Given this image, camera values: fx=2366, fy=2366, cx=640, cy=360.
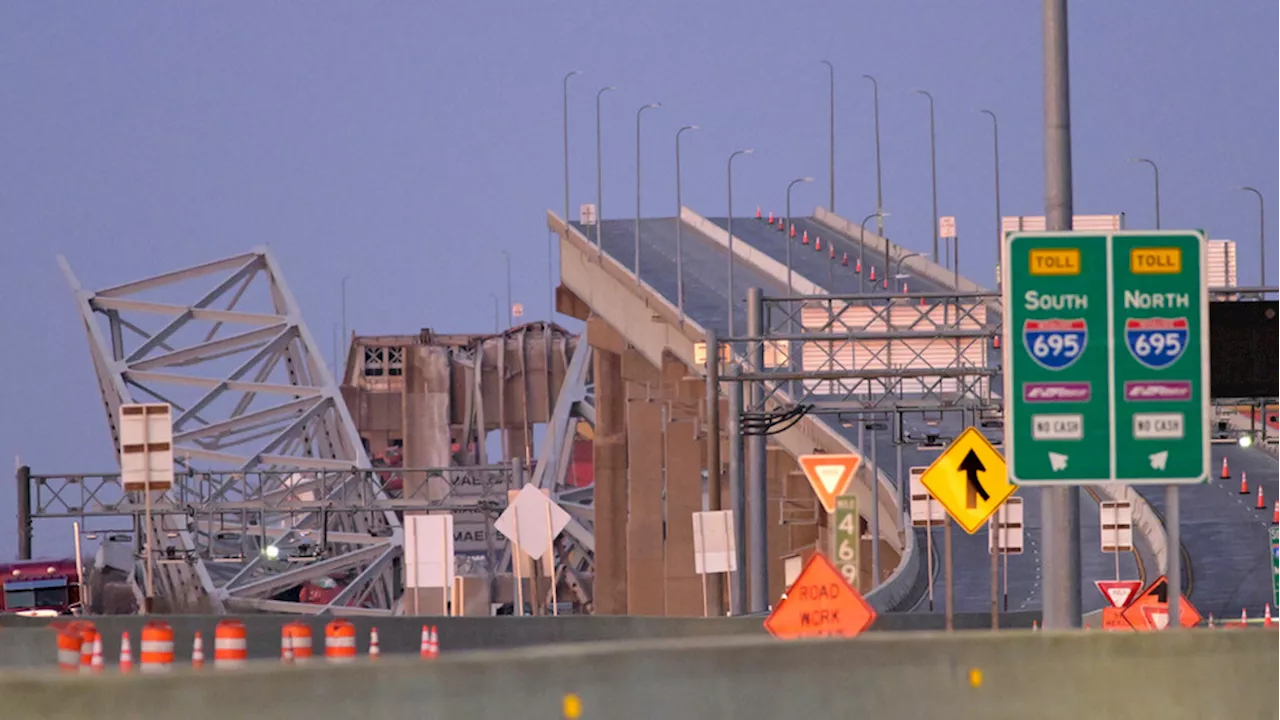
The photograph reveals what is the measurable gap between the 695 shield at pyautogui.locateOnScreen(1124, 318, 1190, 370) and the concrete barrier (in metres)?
2.45

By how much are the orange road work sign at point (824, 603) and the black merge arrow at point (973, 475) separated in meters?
5.16

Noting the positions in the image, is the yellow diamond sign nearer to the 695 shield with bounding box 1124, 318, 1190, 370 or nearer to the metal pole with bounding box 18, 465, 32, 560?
the 695 shield with bounding box 1124, 318, 1190, 370

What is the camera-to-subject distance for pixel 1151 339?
563 inches

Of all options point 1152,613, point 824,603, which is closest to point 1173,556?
point 824,603

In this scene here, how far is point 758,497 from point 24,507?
3653cm

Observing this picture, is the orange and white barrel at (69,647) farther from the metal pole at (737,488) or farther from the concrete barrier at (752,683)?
the metal pole at (737,488)

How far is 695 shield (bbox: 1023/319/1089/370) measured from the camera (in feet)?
46.8

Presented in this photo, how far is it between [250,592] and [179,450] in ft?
18.2

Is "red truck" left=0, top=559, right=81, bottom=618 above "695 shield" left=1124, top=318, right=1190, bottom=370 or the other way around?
the other way around

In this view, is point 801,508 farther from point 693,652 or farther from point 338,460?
point 693,652

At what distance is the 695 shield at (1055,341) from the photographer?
14258 millimetres

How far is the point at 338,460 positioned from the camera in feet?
253

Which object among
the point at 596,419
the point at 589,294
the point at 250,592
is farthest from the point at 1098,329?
the point at 596,419

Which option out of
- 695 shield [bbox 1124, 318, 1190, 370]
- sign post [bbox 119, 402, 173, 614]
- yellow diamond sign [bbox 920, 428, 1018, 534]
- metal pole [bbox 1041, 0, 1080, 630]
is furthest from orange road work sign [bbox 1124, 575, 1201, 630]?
695 shield [bbox 1124, 318, 1190, 370]
